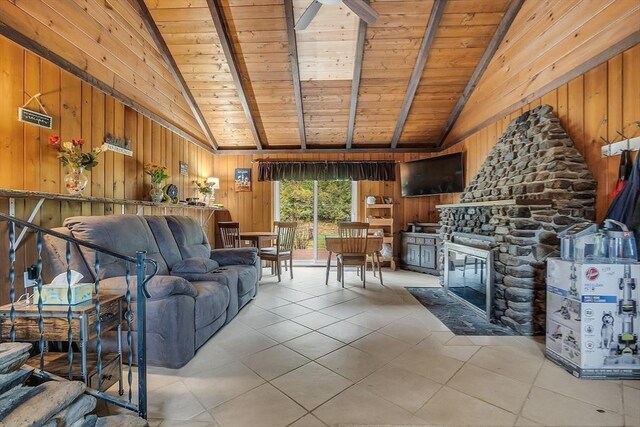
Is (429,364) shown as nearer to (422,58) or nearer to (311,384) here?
(311,384)

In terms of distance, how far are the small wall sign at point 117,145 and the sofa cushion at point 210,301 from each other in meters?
1.77

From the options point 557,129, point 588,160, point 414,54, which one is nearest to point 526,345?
point 588,160

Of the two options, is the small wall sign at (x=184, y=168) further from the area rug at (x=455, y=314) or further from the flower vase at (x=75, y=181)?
the area rug at (x=455, y=314)

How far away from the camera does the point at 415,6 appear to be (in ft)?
11.1

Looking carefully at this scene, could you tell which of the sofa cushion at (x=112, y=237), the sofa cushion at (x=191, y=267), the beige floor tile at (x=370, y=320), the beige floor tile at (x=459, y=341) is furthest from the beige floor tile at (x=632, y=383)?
the sofa cushion at (x=112, y=237)

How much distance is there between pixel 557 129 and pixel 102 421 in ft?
13.7

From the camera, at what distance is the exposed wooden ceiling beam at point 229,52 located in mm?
3310

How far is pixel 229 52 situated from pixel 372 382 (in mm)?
4042

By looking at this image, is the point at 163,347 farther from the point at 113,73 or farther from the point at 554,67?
the point at 554,67

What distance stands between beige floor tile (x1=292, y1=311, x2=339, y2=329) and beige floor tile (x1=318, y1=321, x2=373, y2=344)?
0.09 meters

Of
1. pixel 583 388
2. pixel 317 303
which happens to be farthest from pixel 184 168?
pixel 583 388

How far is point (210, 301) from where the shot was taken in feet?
8.24

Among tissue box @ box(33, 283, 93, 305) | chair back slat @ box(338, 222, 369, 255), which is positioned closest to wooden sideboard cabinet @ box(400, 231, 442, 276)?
chair back slat @ box(338, 222, 369, 255)

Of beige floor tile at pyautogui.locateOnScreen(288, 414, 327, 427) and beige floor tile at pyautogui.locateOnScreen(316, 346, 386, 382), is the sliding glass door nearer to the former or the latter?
beige floor tile at pyautogui.locateOnScreen(316, 346, 386, 382)
